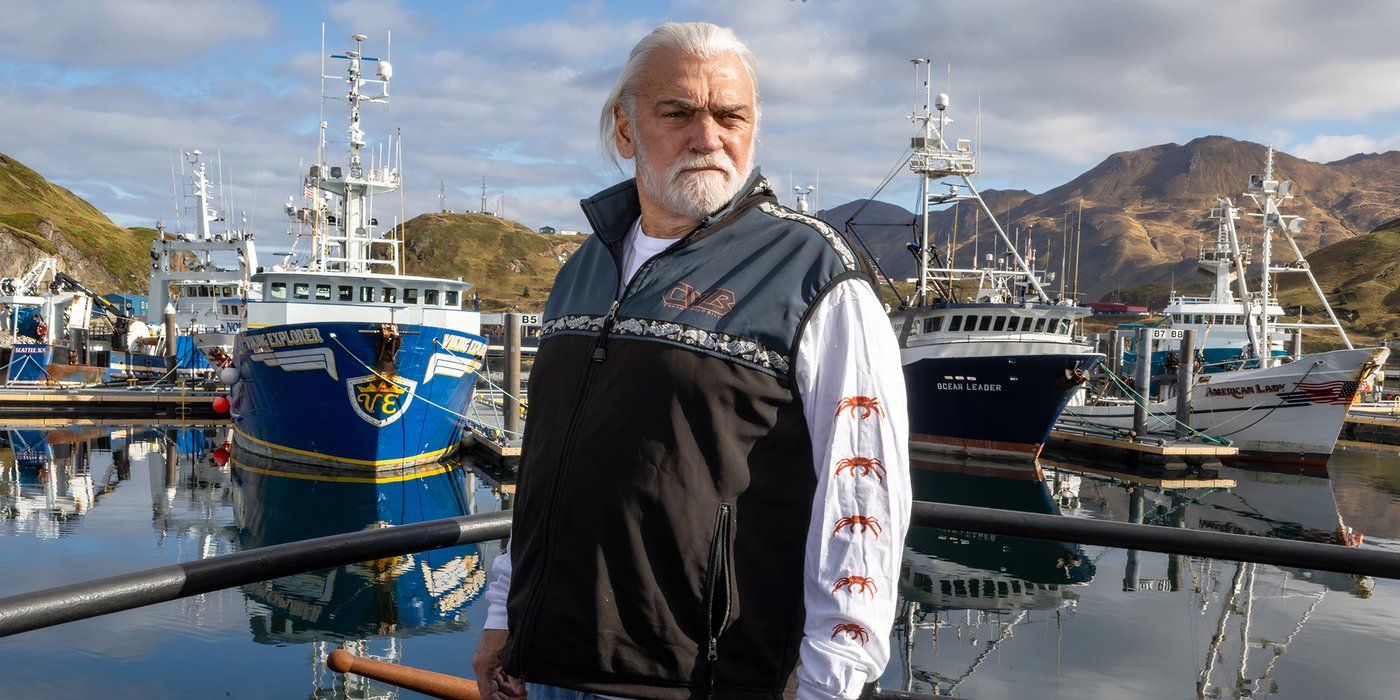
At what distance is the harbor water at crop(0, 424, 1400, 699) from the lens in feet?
24.9

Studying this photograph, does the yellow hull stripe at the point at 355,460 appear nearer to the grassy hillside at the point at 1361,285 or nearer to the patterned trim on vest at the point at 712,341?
the patterned trim on vest at the point at 712,341

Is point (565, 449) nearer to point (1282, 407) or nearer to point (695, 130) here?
point (695, 130)

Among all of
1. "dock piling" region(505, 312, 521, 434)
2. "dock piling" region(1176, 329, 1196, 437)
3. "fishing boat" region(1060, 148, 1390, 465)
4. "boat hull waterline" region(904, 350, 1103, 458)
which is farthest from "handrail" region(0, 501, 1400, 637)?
"dock piling" region(1176, 329, 1196, 437)

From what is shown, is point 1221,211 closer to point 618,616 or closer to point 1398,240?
point 618,616

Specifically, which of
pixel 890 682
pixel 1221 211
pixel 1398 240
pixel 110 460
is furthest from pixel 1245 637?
pixel 1398 240

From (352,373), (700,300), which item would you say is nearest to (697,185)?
(700,300)

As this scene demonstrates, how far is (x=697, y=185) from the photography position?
5.88 ft

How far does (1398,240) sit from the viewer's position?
131m

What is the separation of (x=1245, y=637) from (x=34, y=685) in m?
10.5

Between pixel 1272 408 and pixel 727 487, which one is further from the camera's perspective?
pixel 1272 408

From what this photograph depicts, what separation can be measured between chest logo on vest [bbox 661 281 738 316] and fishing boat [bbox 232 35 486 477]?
16.4 metres

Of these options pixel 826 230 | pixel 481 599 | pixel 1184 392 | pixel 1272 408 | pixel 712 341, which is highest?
pixel 826 230

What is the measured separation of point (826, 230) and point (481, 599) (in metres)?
9.18

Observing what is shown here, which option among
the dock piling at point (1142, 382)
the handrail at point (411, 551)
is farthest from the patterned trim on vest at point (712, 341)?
the dock piling at point (1142, 382)
